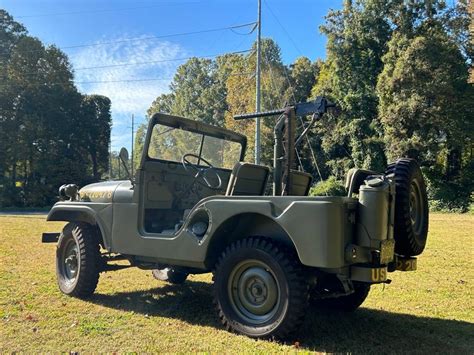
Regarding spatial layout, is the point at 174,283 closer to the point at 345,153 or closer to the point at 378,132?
the point at 378,132

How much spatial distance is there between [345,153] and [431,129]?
7.91m

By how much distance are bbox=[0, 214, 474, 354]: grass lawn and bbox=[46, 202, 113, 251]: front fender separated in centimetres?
82

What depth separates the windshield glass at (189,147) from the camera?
5.66 meters

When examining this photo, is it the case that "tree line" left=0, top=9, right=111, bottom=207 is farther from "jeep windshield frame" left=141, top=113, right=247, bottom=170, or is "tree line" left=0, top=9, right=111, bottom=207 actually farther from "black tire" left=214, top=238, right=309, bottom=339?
"black tire" left=214, top=238, right=309, bottom=339

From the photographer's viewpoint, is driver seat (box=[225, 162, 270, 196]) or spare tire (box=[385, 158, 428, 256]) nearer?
spare tire (box=[385, 158, 428, 256])

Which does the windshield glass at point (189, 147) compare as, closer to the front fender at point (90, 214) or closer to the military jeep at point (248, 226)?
the military jeep at point (248, 226)

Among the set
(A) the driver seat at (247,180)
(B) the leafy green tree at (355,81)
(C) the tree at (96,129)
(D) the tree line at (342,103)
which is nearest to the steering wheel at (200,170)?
(A) the driver seat at (247,180)

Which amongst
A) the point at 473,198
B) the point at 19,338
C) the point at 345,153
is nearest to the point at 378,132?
the point at 345,153

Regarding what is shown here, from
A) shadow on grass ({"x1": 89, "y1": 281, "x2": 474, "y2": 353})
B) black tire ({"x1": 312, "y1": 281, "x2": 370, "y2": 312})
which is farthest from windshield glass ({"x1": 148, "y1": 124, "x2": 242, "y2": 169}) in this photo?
black tire ({"x1": 312, "y1": 281, "x2": 370, "y2": 312})

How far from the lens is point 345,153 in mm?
36594

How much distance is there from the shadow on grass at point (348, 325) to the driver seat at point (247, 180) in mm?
1326

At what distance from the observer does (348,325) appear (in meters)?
4.75

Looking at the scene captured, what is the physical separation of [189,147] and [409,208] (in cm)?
289

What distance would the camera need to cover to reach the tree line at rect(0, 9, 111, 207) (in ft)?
120
